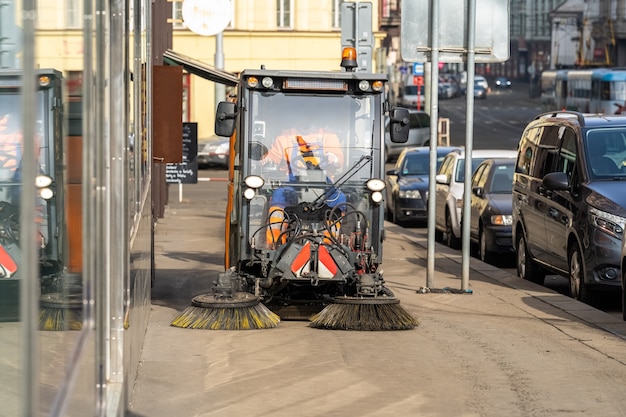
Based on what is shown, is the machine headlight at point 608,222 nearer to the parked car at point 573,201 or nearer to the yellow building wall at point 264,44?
the parked car at point 573,201

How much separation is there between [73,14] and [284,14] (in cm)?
4729

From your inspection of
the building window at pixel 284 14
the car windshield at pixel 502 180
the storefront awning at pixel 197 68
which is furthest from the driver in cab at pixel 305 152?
the building window at pixel 284 14

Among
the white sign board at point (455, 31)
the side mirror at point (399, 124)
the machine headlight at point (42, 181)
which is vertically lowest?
the side mirror at point (399, 124)

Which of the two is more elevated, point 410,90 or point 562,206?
point 410,90

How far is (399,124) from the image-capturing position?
38.7 feet

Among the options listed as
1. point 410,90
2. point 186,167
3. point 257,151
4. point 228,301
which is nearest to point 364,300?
point 228,301

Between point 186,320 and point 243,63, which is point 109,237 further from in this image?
point 243,63

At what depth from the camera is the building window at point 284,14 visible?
165 feet

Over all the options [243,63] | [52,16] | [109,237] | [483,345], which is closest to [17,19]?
[52,16]

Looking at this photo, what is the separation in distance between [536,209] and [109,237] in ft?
34.8

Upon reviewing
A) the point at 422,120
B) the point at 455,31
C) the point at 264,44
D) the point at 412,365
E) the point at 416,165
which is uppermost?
the point at 264,44

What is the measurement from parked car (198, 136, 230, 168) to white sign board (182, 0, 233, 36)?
2186cm

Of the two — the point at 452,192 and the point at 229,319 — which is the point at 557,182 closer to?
the point at 229,319

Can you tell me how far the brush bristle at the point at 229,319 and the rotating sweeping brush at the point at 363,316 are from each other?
42 cm
